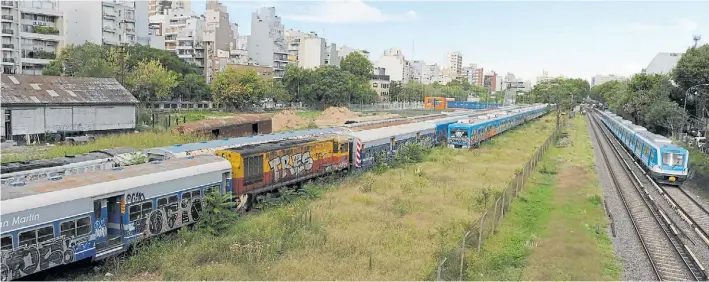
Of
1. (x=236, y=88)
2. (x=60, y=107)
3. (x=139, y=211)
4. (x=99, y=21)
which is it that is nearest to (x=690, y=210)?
(x=139, y=211)

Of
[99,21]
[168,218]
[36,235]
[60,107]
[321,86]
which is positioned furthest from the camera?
[321,86]

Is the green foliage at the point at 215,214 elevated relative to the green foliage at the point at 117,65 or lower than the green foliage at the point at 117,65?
lower

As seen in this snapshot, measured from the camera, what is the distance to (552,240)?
687 inches

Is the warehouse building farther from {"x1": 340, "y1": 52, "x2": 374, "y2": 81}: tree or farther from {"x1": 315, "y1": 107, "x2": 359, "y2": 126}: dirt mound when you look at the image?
{"x1": 340, "y1": 52, "x2": 374, "y2": 81}: tree

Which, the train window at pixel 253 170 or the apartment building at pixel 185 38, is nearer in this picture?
A: the train window at pixel 253 170

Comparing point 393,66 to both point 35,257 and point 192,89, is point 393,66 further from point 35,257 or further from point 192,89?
point 35,257

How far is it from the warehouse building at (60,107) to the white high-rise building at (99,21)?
3746 cm

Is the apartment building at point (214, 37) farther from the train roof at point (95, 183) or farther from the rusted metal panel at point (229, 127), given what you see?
the train roof at point (95, 183)

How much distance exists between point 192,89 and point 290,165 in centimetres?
6032

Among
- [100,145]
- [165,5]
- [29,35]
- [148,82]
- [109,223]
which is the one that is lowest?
[109,223]

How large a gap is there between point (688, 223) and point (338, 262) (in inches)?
591

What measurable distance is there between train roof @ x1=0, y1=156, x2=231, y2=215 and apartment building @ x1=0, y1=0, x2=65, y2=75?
174 feet

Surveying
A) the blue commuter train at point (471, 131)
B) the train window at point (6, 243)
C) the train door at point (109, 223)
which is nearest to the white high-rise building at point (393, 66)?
the blue commuter train at point (471, 131)

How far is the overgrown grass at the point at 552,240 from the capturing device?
14.4 meters
